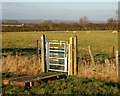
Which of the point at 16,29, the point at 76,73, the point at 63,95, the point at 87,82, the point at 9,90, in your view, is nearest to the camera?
the point at 63,95

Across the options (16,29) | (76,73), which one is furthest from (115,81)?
(16,29)

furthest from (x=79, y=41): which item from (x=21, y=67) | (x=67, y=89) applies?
(x=67, y=89)

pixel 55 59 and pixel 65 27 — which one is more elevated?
pixel 65 27

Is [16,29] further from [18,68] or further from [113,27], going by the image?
[18,68]

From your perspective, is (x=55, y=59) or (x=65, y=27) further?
(x=65, y=27)

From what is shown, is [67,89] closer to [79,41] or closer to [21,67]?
[21,67]

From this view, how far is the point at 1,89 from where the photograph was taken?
23.6ft

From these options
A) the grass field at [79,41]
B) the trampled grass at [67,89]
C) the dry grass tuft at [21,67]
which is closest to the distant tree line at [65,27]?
the grass field at [79,41]

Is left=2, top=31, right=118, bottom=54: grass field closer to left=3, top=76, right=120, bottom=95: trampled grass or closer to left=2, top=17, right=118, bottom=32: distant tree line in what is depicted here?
left=3, top=76, right=120, bottom=95: trampled grass

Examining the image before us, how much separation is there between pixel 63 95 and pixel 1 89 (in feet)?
7.44

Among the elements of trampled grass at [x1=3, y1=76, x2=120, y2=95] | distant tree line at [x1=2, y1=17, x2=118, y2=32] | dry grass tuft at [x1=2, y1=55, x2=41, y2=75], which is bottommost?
trampled grass at [x1=3, y1=76, x2=120, y2=95]

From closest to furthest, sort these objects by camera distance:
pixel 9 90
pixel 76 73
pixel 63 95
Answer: pixel 63 95, pixel 9 90, pixel 76 73

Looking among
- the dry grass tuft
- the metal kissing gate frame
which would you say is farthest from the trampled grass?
the metal kissing gate frame

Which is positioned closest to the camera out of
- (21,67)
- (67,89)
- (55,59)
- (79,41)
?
(67,89)
